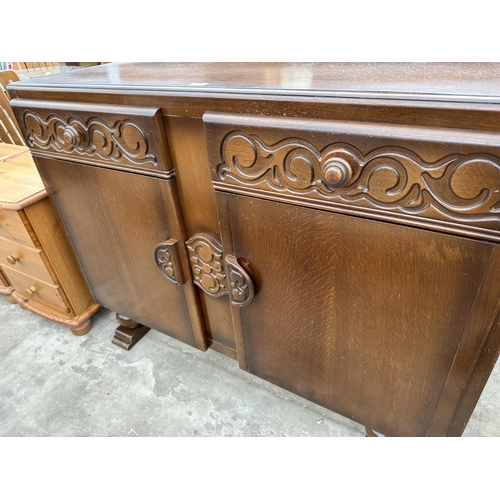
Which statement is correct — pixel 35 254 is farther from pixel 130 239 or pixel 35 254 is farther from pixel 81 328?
pixel 130 239

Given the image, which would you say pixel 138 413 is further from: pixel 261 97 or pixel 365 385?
pixel 261 97

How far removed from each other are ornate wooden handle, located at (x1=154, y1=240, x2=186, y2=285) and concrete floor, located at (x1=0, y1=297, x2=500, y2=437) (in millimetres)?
426

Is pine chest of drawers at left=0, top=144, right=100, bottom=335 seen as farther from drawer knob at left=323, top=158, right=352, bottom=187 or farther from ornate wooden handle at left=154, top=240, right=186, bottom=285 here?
drawer knob at left=323, top=158, right=352, bottom=187

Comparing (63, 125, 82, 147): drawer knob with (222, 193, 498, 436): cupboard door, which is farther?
(63, 125, 82, 147): drawer knob

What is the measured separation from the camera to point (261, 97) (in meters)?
0.55

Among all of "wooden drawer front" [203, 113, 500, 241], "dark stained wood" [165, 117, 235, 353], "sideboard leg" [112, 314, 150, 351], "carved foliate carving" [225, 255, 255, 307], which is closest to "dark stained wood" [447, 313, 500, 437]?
"wooden drawer front" [203, 113, 500, 241]

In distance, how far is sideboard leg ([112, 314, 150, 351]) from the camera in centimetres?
125

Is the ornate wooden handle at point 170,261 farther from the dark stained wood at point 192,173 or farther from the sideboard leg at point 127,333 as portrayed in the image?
the sideboard leg at point 127,333

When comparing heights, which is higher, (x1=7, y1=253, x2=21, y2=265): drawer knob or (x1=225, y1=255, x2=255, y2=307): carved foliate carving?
(x1=225, y1=255, x2=255, y2=307): carved foliate carving

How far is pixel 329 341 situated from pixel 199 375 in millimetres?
579

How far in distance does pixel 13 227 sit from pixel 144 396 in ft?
2.16

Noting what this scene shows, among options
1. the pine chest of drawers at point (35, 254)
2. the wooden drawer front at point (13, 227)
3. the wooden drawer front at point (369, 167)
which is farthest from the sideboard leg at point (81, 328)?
the wooden drawer front at point (369, 167)

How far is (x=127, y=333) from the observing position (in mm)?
1267

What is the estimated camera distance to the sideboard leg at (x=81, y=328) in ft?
4.30
